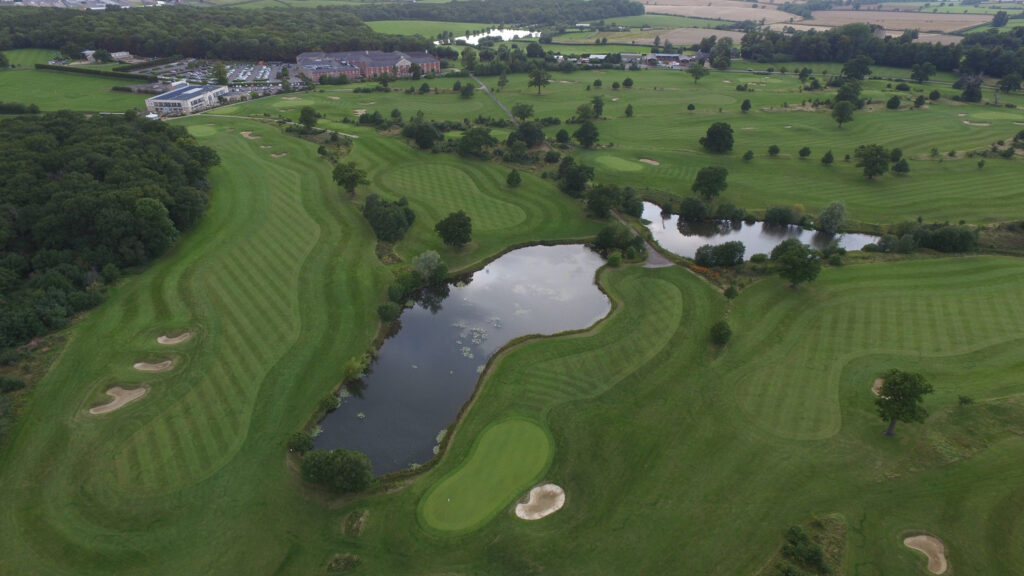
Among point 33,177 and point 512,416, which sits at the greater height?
point 33,177

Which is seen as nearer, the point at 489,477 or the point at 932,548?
the point at 932,548

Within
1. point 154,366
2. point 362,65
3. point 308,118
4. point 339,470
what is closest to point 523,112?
point 308,118

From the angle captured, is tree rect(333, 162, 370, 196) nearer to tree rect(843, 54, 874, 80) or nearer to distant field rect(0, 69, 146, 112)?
distant field rect(0, 69, 146, 112)

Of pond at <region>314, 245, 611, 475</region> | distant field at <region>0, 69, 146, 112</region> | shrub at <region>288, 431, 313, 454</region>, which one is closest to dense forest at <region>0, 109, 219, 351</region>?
shrub at <region>288, 431, 313, 454</region>

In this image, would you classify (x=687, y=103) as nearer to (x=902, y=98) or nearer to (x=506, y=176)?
(x=902, y=98)

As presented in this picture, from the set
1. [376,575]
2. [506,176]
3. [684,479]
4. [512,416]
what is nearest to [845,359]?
[684,479]

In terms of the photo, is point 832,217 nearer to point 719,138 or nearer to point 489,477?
point 719,138
